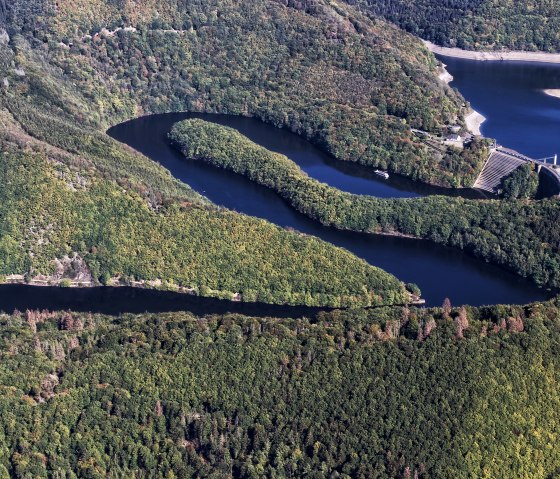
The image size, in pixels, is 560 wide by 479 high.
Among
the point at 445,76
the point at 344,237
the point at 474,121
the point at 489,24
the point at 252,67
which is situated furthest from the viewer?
the point at 489,24

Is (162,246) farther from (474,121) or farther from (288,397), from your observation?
(474,121)

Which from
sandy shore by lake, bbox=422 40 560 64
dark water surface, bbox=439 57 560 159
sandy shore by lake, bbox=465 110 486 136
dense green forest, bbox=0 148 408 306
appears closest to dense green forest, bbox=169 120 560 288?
sandy shore by lake, bbox=465 110 486 136

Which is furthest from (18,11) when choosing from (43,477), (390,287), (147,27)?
(43,477)

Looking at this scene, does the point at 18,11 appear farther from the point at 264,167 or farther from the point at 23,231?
the point at 23,231

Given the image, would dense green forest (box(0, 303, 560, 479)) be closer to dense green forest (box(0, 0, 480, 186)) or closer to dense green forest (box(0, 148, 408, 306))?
dense green forest (box(0, 148, 408, 306))

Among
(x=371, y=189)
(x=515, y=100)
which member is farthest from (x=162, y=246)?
(x=515, y=100)

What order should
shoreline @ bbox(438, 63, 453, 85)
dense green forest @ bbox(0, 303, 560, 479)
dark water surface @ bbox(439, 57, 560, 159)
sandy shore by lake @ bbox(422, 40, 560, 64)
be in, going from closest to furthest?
dense green forest @ bbox(0, 303, 560, 479), dark water surface @ bbox(439, 57, 560, 159), shoreline @ bbox(438, 63, 453, 85), sandy shore by lake @ bbox(422, 40, 560, 64)
